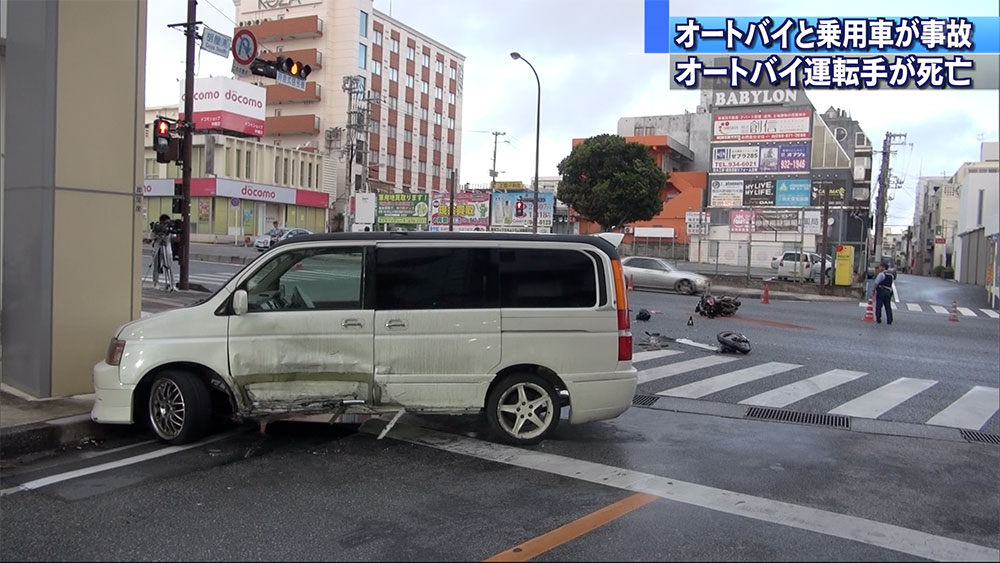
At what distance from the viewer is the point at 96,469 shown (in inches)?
225

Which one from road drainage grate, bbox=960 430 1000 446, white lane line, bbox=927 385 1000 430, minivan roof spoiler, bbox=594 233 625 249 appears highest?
minivan roof spoiler, bbox=594 233 625 249

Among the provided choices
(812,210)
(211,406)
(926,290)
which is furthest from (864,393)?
(812,210)

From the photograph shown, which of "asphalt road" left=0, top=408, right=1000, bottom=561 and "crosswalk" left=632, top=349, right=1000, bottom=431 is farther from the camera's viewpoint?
"crosswalk" left=632, top=349, right=1000, bottom=431

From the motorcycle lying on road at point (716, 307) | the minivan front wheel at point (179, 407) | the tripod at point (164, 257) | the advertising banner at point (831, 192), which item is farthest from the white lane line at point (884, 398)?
the advertising banner at point (831, 192)

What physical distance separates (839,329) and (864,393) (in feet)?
28.0

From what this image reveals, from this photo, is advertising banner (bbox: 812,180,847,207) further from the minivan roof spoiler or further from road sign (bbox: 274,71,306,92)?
the minivan roof spoiler

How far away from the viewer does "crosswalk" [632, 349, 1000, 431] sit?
8.71 metres

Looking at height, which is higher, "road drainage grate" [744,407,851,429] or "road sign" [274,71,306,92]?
"road sign" [274,71,306,92]

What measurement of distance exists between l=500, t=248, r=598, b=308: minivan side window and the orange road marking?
75.4 inches

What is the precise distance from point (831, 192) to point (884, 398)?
51.4 m

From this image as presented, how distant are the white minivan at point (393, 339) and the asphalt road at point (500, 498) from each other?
0.40 meters

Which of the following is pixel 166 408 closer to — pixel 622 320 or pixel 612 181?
pixel 622 320

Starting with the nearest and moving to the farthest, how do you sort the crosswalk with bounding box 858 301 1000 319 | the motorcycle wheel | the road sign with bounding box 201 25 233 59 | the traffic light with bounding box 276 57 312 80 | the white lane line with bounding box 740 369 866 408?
the white lane line with bounding box 740 369 866 408 < the motorcycle wheel < the traffic light with bounding box 276 57 312 80 < the road sign with bounding box 201 25 233 59 < the crosswalk with bounding box 858 301 1000 319

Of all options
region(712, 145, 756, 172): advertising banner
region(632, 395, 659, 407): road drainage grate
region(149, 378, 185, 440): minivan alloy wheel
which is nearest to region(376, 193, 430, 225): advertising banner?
region(712, 145, 756, 172): advertising banner
